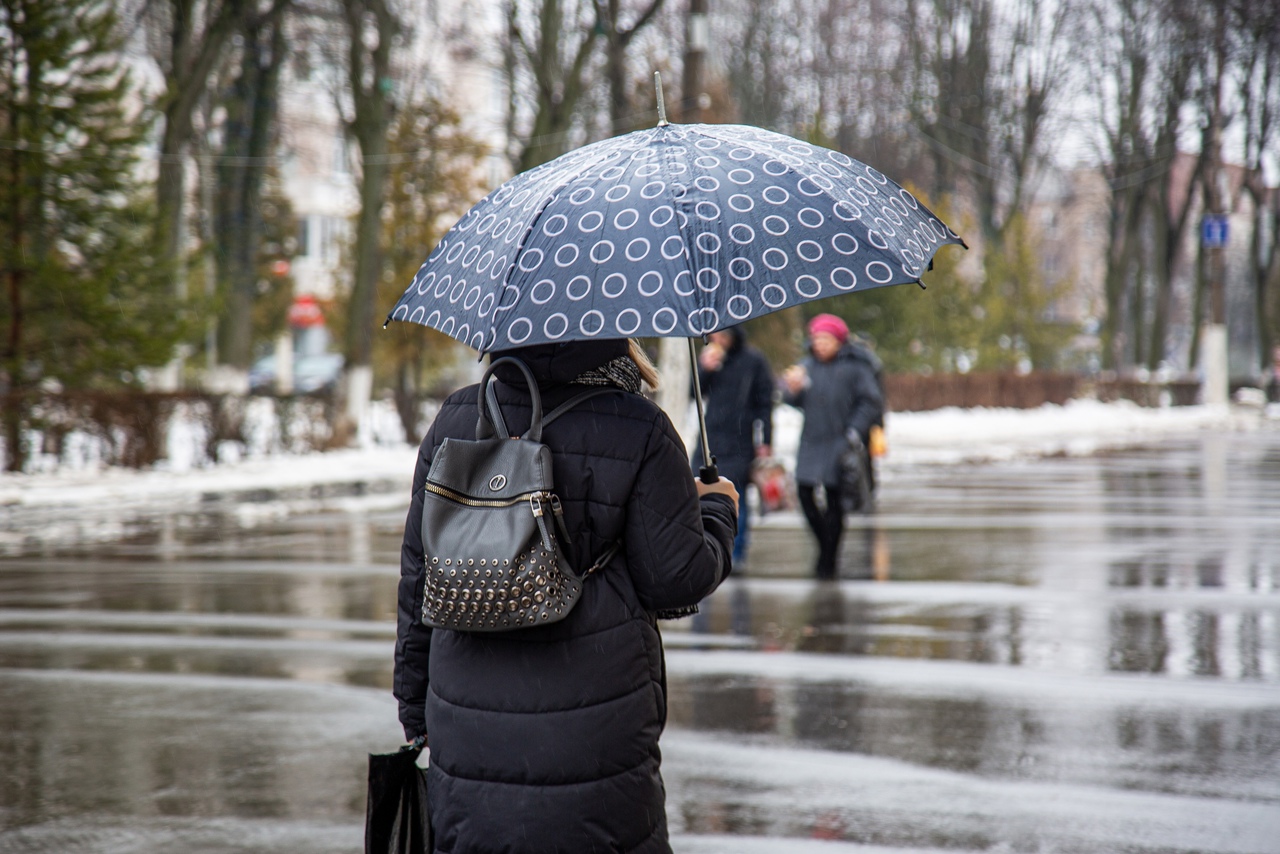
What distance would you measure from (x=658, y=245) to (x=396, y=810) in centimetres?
134

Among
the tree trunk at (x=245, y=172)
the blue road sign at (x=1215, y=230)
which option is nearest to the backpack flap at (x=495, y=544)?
the tree trunk at (x=245, y=172)

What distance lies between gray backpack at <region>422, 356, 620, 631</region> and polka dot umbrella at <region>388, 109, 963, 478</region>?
218 millimetres

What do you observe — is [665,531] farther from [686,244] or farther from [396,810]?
[396,810]

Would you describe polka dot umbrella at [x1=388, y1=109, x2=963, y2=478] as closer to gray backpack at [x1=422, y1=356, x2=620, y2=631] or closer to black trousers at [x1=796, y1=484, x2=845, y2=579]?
gray backpack at [x1=422, y1=356, x2=620, y2=631]

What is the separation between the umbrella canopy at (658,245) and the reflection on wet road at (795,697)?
7.37 feet

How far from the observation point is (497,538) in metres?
2.67

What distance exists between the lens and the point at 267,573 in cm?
1066

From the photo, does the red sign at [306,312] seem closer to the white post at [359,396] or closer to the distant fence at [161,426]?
the white post at [359,396]

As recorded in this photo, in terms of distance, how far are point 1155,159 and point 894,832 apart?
3853 centimetres

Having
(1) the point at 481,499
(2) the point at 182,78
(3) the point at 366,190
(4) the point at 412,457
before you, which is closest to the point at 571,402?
(1) the point at 481,499

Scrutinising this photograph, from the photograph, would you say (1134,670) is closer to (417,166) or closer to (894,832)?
(894,832)

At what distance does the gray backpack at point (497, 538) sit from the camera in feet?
8.74

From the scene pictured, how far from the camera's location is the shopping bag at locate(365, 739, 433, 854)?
300 centimetres

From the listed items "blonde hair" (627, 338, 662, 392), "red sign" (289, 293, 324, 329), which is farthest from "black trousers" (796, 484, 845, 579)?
"red sign" (289, 293, 324, 329)
